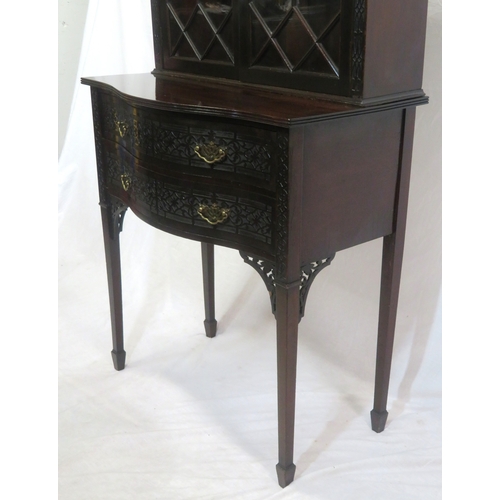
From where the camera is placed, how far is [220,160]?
4.58 feet

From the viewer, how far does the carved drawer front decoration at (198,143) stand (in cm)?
133

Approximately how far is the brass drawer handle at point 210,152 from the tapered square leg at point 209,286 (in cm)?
81

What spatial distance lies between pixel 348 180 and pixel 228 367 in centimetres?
95

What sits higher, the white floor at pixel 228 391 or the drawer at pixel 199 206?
the drawer at pixel 199 206

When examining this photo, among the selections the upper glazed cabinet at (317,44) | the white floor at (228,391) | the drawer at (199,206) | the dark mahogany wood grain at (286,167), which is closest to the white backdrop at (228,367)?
the white floor at (228,391)

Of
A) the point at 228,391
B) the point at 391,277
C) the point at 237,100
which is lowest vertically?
the point at 228,391

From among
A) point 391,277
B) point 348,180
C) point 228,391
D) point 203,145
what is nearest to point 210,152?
point 203,145

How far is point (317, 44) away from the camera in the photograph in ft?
4.73

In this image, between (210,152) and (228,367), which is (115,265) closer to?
(228,367)

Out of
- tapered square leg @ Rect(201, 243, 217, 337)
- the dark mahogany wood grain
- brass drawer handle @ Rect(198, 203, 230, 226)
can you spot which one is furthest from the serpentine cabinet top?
tapered square leg @ Rect(201, 243, 217, 337)

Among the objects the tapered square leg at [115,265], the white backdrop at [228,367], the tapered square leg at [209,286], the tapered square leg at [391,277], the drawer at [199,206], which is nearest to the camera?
the drawer at [199,206]

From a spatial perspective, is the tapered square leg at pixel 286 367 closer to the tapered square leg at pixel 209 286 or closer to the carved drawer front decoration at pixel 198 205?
the carved drawer front decoration at pixel 198 205
